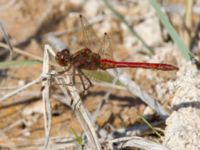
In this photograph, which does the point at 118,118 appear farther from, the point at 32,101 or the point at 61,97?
the point at 32,101

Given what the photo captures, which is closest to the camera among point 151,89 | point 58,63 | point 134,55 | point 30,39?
point 58,63

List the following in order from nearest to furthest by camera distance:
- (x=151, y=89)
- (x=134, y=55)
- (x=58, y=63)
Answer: (x=58, y=63)
(x=151, y=89)
(x=134, y=55)

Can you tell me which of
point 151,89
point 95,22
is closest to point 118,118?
point 151,89

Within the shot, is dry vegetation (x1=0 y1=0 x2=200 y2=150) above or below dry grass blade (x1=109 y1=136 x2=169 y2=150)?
above

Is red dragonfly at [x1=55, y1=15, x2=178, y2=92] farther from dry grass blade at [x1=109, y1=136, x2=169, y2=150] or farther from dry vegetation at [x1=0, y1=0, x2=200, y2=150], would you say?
dry grass blade at [x1=109, y1=136, x2=169, y2=150]

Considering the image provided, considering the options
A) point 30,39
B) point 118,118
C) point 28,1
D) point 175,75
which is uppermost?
point 28,1

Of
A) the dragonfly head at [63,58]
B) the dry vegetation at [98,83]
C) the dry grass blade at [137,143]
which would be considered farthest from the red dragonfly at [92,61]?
the dry grass blade at [137,143]

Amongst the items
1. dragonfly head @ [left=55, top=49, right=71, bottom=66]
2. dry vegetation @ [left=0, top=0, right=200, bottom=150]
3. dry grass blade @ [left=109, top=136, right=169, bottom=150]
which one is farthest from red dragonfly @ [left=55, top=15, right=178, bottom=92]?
dry grass blade @ [left=109, top=136, right=169, bottom=150]

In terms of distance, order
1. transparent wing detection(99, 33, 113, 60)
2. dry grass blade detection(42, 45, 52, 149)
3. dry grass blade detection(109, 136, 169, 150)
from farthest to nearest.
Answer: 1. transparent wing detection(99, 33, 113, 60)
2. dry grass blade detection(42, 45, 52, 149)
3. dry grass blade detection(109, 136, 169, 150)
